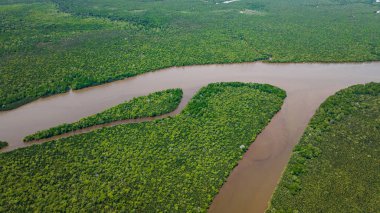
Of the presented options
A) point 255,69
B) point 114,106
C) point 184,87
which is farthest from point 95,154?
point 255,69

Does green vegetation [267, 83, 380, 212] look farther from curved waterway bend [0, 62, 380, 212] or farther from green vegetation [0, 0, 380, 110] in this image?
green vegetation [0, 0, 380, 110]

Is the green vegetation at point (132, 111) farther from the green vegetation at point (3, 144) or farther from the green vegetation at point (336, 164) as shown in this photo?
the green vegetation at point (336, 164)

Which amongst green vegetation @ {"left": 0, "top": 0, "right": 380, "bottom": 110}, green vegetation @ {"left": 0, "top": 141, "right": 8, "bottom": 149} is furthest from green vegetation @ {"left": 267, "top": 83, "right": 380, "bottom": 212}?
green vegetation @ {"left": 0, "top": 141, "right": 8, "bottom": 149}

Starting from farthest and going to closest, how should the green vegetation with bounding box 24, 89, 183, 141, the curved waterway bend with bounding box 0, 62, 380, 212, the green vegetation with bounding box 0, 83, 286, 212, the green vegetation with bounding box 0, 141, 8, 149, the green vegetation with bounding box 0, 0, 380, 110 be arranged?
the green vegetation with bounding box 0, 0, 380, 110 → the green vegetation with bounding box 24, 89, 183, 141 → the green vegetation with bounding box 0, 141, 8, 149 → the curved waterway bend with bounding box 0, 62, 380, 212 → the green vegetation with bounding box 0, 83, 286, 212

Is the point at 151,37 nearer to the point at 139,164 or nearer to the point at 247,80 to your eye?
the point at 247,80

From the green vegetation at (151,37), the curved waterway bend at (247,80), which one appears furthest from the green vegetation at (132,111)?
the green vegetation at (151,37)
